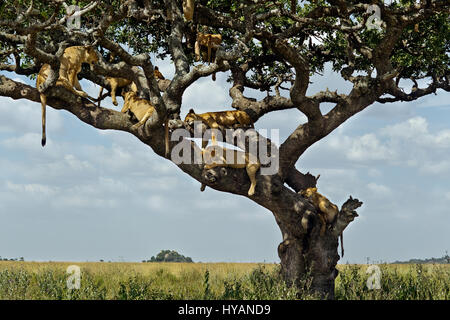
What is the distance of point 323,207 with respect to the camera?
48.8ft

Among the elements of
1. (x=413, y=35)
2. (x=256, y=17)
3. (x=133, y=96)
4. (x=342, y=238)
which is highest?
(x=413, y=35)

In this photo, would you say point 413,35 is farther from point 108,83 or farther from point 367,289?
point 108,83

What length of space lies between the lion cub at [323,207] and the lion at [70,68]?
7.11 m

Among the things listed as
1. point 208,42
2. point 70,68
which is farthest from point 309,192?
point 70,68

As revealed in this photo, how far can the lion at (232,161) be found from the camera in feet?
43.5

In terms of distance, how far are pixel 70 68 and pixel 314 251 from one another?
846cm

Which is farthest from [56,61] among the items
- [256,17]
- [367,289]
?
[367,289]

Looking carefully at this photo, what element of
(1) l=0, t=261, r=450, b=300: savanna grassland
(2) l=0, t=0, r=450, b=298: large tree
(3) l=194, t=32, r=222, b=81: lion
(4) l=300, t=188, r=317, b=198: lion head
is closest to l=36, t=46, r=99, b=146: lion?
(2) l=0, t=0, r=450, b=298: large tree

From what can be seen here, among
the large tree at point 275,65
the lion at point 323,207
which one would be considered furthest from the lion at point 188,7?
the lion at point 323,207

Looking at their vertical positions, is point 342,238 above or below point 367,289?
above

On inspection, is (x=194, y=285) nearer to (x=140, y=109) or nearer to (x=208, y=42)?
(x=140, y=109)

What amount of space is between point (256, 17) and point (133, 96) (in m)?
3.84
